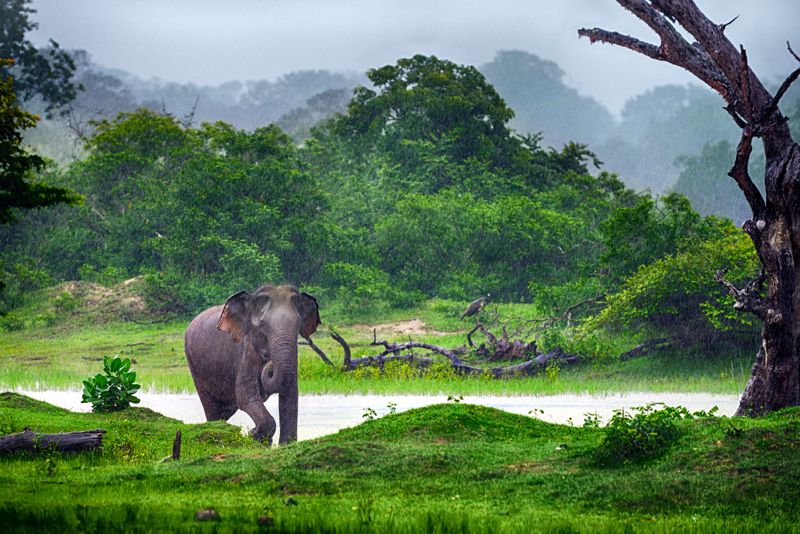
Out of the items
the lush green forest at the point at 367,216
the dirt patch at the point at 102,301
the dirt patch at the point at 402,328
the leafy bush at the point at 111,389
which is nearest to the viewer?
the leafy bush at the point at 111,389

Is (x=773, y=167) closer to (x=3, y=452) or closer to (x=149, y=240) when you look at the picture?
(x=3, y=452)

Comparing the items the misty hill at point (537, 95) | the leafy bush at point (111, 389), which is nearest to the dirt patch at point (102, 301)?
the leafy bush at point (111, 389)

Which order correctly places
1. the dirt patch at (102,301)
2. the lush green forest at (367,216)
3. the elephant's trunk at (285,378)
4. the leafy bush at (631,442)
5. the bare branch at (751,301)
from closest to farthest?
1. the leafy bush at (631,442)
2. the bare branch at (751,301)
3. the elephant's trunk at (285,378)
4. the lush green forest at (367,216)
5. the dirt patch at (102,301)

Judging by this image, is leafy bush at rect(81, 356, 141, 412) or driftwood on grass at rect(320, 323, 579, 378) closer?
leafy bush at rect(81, 356, 141, 412)

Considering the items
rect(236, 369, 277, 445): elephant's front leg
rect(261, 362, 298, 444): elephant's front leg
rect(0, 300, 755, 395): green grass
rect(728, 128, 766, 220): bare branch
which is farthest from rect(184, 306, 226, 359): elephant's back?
rect(728, 128, 766, 220): bare branch

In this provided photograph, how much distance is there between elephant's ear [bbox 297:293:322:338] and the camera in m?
16.0

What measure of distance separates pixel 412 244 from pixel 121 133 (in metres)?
13.9

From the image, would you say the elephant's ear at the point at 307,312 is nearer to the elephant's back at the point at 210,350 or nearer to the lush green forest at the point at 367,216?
the elephant's back at the point at 210,350

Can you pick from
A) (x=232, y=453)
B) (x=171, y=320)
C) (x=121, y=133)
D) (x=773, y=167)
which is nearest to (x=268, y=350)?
(x=232, y=453)

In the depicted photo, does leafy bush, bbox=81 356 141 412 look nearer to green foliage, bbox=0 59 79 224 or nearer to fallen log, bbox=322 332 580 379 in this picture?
green foliage, bbox=0 59 79 224

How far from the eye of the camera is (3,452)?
12.8 meters

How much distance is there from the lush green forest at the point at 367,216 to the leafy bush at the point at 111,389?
49.6 ft

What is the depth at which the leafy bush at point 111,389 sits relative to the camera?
17.4 m

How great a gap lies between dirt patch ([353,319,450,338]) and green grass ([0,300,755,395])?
0.23 feet
